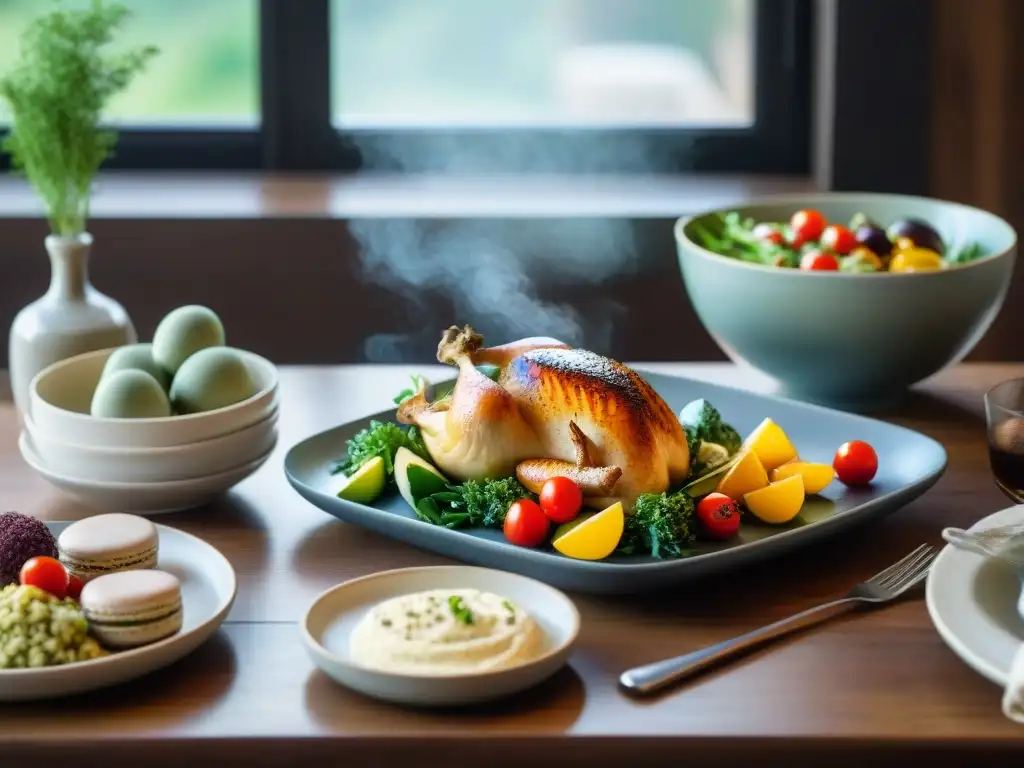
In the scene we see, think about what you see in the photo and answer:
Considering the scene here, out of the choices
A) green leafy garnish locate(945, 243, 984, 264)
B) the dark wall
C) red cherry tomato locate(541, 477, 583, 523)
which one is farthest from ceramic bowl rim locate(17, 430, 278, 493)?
the dark wall

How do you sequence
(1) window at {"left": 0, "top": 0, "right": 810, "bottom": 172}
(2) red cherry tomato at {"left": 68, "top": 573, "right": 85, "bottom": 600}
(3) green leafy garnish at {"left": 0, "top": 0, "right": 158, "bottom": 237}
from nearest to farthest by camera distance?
(2) red cherry tomato at {"left": 68, "top": 573, "right": 85, "bottom": 600}
(3) green leafy garnish at {"left": 0, "top": 0, "right": 158, "bottom": 237}
(1) window at {"left": 0, "top": 0, "right": 810, "bottom": 172}

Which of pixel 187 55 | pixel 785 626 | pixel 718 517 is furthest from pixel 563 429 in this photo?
pixel 187 55

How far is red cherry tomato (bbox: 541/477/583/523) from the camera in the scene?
1.13 metres

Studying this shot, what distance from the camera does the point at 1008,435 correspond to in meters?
1.19

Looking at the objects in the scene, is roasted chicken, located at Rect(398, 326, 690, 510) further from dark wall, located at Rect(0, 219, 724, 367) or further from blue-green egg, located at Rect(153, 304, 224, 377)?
dark wall, located at Rect(0, 219, 724, 367)

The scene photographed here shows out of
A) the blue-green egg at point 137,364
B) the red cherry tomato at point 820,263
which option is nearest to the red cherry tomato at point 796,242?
the red cherry tomato at point 820,263

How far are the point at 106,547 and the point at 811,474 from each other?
596 millimetres

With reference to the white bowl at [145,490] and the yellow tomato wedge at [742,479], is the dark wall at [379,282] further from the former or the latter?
the yellow tomato wedge at [742,479]

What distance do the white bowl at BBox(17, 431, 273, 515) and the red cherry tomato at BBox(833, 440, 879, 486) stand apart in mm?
538

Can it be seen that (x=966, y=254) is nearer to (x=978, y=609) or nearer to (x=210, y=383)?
(x=978, y=609)

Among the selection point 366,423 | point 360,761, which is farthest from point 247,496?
point 360,761

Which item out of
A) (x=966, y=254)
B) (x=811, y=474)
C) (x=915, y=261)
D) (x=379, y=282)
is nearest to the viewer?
(x=811, y=474)

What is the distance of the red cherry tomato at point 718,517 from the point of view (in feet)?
3.72

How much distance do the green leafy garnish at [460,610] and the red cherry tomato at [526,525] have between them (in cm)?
17
